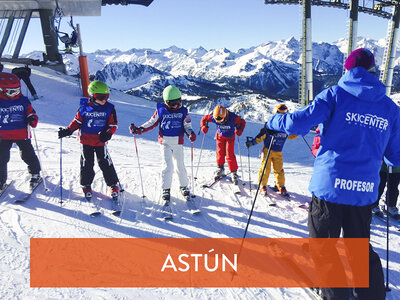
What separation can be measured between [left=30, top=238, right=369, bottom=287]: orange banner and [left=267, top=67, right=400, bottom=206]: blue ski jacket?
49 centimetres

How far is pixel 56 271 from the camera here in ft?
9.54

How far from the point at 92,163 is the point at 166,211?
162 cm

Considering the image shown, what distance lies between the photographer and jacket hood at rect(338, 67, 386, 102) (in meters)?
2.12

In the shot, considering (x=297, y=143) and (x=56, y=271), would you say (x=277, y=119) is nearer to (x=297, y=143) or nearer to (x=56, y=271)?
(x=56, y=271)

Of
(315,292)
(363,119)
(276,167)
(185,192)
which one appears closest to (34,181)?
(185,192)

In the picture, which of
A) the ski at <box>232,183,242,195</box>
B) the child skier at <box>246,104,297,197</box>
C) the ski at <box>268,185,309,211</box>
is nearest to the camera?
the ski at <box>268,185,309,211</box>

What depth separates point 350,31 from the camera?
20953mm

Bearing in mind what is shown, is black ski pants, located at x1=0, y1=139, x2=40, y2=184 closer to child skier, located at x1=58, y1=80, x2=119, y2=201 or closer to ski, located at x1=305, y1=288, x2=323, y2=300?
child skier, located at x1=58, y1=80, x2=119, y2=201

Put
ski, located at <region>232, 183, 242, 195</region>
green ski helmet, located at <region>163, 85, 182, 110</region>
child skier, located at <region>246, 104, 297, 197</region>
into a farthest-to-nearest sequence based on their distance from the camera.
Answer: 1. ski, located at <region>232, 183, 242, 195</region>
2. child skier, located at <region>246, 104, 297, 197</region>
3. green ski helmet, located at <region>163, 85, 182, 110</region>

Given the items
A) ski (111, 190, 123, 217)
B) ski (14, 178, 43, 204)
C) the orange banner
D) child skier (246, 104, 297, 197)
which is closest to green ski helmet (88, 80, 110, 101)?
ski (111, 190, 123, 217)

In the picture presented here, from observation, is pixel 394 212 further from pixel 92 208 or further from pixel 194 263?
pixel 92 208

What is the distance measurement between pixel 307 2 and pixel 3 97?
21.2 metres

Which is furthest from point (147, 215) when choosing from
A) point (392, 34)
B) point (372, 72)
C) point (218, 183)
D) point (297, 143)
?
point (392, 34)

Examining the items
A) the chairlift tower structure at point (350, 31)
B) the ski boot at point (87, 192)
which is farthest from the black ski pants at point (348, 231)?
the chairlift tower structure at point (350, 31)
